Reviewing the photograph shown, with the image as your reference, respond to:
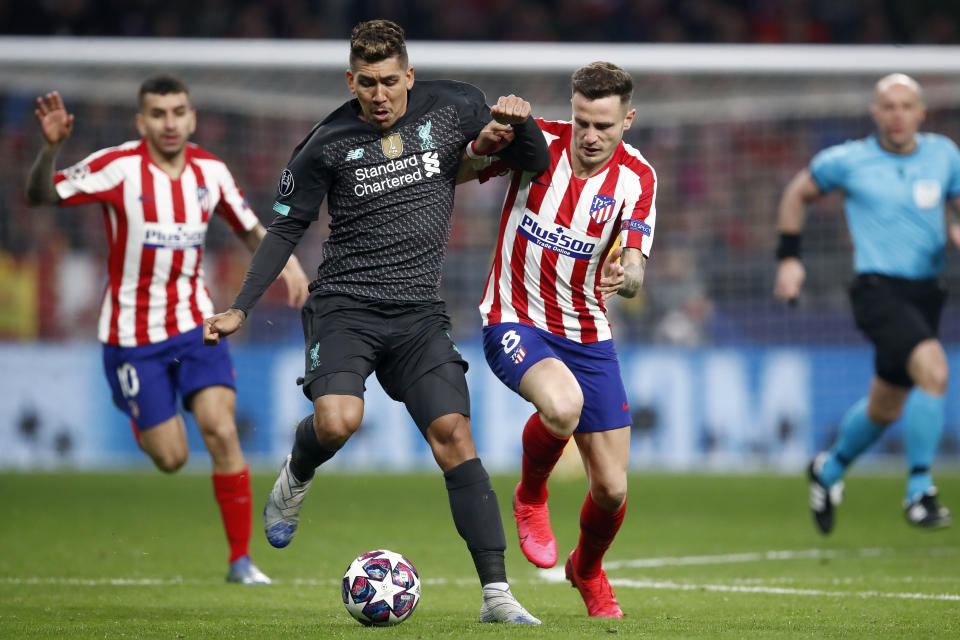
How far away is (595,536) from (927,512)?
2910mm

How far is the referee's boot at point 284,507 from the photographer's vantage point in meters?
5.60

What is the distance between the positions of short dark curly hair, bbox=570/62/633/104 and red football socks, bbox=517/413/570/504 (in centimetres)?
137

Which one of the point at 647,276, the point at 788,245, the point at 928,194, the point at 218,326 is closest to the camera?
the point at 218,326

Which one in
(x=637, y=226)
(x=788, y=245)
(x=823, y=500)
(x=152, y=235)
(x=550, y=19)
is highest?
(x=550, y=19)

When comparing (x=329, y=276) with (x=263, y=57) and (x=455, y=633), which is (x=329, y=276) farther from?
(x=263, y=57)

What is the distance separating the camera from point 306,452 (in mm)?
5480

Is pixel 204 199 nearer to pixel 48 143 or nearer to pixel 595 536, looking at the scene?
pixel 48 143

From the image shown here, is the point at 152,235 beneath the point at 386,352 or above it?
above

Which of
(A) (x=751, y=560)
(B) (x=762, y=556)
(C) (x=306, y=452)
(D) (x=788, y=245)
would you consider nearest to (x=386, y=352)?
(C) (x=306, y=452)

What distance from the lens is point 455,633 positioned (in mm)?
4609

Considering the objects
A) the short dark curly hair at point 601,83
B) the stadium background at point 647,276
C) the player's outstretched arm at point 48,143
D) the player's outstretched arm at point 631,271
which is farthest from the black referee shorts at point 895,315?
the player's outstretched arm at point 48,143

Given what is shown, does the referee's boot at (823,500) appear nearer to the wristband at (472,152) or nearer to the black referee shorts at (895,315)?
the black referee shorts at (895,315)

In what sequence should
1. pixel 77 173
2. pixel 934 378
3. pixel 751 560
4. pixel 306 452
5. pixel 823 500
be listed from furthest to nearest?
pixel 823 500
pixel 934 378
pixel 751 560
pixel 77 173
pixel 306 452

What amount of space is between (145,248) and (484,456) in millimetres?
6909
